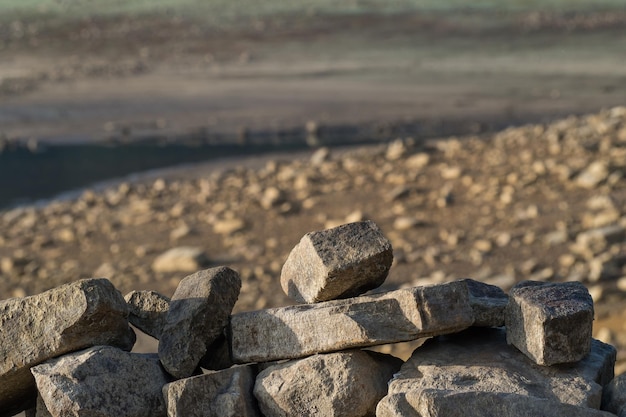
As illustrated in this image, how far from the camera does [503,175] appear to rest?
47.2 ft

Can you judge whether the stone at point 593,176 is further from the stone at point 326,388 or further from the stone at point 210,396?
the stone at point 210,396

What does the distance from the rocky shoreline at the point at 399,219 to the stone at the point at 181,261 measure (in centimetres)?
4

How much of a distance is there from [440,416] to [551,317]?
65 cm

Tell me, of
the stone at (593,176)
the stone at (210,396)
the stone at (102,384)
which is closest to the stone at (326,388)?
the stone at (210,396)

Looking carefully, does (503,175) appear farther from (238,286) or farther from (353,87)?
(353,87)

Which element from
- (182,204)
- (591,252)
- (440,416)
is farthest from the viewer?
(182,204)

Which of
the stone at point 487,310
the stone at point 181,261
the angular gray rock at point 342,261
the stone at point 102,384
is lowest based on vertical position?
the stone at point 181,261

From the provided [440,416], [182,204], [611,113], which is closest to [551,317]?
[440,416]

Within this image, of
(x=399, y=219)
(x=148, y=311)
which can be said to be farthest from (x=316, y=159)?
(x=148, y=311)

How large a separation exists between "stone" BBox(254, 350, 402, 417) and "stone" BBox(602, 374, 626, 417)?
0.94 metres

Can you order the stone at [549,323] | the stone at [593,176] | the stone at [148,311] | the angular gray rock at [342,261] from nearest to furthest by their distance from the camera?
the stone at [549,323]
the angular gray rock at [342,261]
the stone at [148,311]
the stone at [593,176]

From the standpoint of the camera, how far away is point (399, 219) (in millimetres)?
13203

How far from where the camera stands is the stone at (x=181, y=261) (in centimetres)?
1253

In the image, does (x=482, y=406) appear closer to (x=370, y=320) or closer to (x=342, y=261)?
(x=370, y=320)
